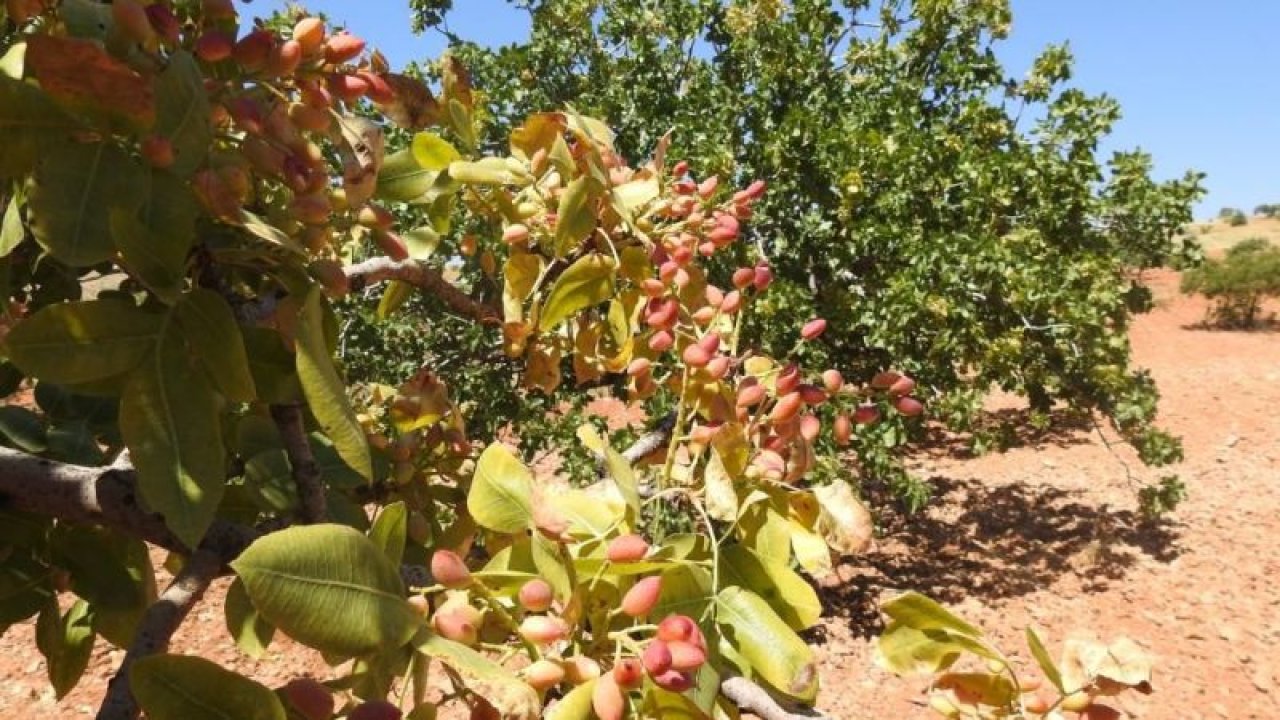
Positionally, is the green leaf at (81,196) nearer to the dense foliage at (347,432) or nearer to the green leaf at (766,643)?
the dense foliage at (347,432)

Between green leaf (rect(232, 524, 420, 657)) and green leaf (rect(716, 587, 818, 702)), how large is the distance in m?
0.23

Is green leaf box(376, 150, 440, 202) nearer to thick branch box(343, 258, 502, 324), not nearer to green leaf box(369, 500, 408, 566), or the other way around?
thick branch box(343, 258, 502, 324)

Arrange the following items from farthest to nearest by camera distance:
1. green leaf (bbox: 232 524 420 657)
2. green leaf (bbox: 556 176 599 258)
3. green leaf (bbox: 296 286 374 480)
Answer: green leaf (bbox: 556 176 599 258) < green leaf (bbox: 296 286 374 480) < green leaf (bbox: 232 524 420 657)

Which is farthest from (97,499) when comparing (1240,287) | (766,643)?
(1240,287)

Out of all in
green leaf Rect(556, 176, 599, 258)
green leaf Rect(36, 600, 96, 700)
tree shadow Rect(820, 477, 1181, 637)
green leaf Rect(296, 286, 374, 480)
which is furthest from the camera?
tree shadow Rect(820, 477, 1181, 637)

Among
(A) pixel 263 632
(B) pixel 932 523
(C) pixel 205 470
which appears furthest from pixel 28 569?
(B) pixel 932 523

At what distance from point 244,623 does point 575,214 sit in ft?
1.48

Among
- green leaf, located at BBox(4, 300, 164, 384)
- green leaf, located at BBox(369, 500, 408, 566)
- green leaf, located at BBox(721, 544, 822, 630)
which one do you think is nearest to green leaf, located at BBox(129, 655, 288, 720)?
green leaf, located at BBox(369, 500, 408, 566)

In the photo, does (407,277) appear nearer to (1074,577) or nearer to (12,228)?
(12,228)

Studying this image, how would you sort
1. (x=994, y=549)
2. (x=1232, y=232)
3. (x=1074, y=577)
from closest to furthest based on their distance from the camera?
(x=1074, y=577) < (x=994, y=549) < (x=1232, y=232)

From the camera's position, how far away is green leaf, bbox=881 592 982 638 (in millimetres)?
616

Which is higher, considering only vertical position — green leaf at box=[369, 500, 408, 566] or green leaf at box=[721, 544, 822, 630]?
green leaf at box=[369, 500, 408, 566]

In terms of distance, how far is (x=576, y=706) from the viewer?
0.48 meters

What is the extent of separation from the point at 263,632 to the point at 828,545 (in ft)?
1.60
